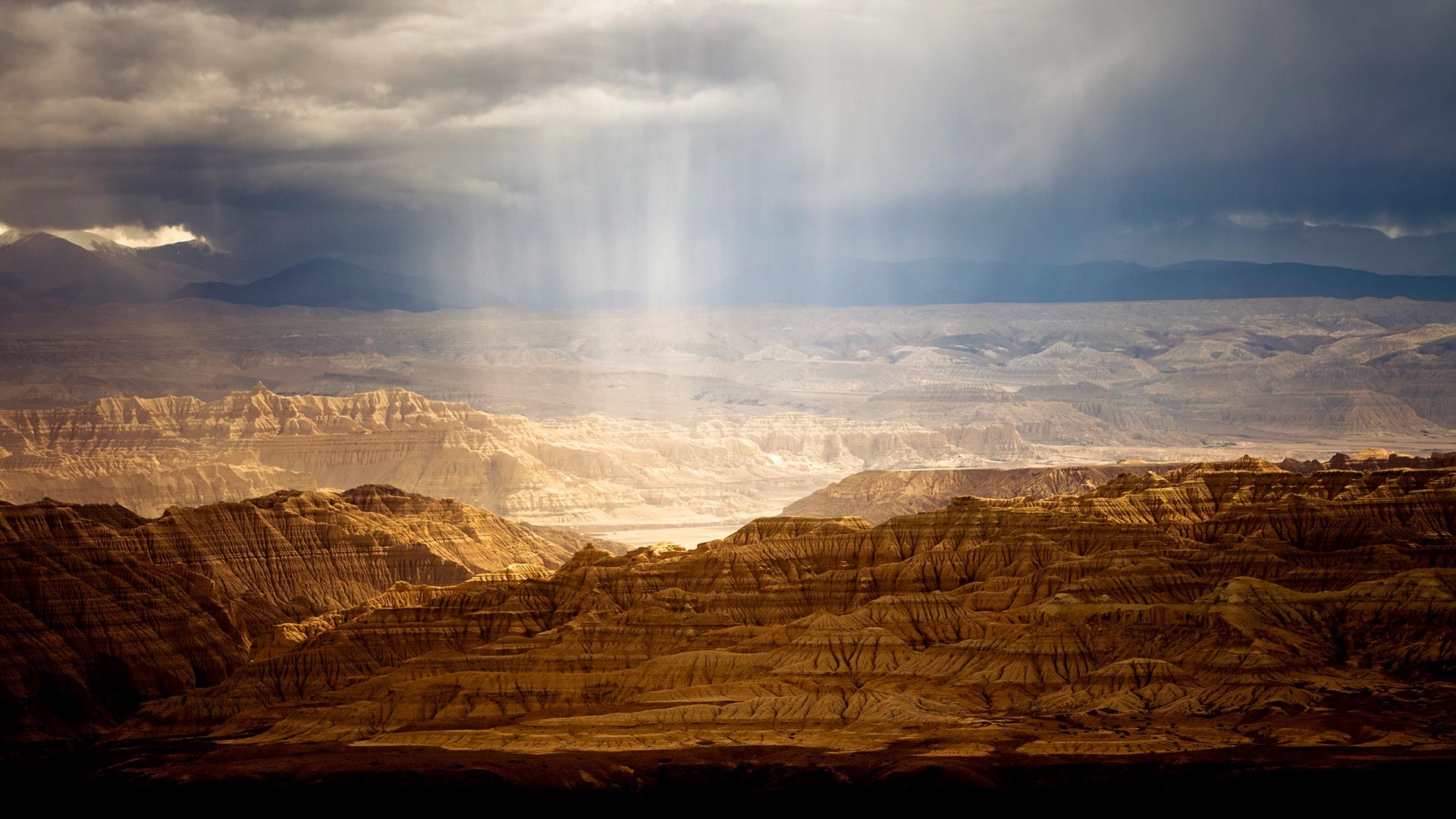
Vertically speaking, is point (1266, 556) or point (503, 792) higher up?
point (1266, 556)

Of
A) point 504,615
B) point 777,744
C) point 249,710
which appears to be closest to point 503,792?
point 777,744

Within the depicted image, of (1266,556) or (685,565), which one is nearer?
(1266,556)

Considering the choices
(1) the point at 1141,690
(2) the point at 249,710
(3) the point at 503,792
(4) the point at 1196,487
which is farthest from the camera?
(4) the point at 1196,487

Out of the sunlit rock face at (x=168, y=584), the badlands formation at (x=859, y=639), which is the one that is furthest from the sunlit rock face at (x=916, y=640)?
the sunlit rock face at (x=168, y=584)

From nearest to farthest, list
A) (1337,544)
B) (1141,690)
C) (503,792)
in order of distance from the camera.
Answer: (503,792), (1141,690), (1337,544)

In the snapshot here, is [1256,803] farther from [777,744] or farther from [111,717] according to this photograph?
[111,717]

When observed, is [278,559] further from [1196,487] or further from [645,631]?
[1196,487]
